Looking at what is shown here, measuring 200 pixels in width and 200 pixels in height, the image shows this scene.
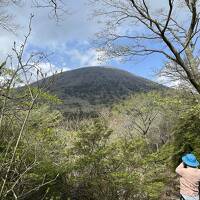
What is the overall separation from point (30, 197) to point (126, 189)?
3.45 m

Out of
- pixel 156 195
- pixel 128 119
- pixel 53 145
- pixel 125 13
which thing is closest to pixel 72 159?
pixel 53 145

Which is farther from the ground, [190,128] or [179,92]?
[179,92]

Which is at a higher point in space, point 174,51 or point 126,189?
point 174,51

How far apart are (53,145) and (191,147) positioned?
5.12 meters

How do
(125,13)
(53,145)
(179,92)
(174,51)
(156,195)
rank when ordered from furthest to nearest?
(179,92)
(53,145)
(156,195)
(125,13)
(174,51)

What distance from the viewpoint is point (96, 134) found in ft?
51.3

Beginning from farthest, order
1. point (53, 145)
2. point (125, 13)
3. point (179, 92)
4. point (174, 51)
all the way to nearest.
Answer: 1. point (179, 92)
2. point (53, 145)
3. point (125, 13)
4. point (174, 51)

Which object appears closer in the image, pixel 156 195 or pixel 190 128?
pixel 156 195

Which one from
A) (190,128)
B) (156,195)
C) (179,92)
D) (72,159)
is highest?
(179,92)

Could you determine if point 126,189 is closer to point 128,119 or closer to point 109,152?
point 109,152

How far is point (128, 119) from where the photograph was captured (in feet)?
178

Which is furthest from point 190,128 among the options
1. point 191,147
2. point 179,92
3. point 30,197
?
point 30,197

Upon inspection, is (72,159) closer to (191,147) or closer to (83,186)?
(83,186)

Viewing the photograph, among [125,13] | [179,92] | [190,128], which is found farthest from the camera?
[179,92]
